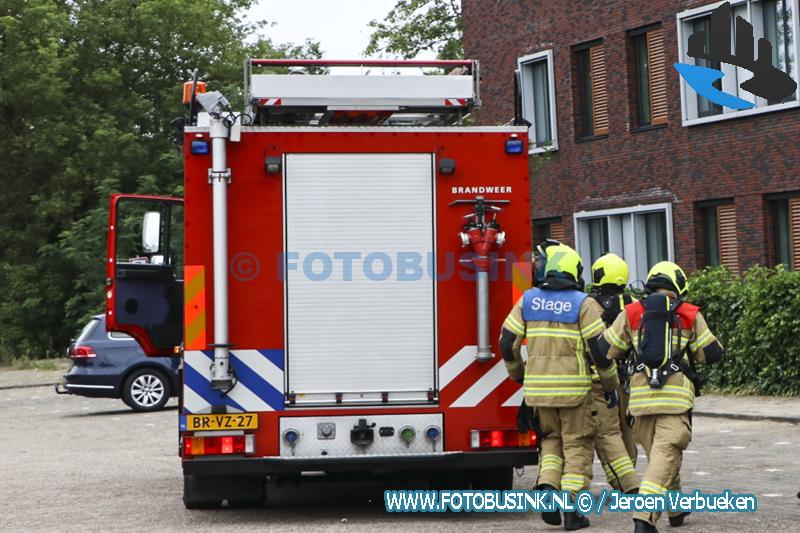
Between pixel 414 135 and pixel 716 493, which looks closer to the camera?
pixel 414 135

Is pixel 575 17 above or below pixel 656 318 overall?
above

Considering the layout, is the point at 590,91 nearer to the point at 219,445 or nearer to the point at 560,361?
the point at 560,361

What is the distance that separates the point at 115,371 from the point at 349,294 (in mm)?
13302

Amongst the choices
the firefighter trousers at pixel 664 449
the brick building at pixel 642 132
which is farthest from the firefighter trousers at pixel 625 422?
the brick building at pixel 642 132

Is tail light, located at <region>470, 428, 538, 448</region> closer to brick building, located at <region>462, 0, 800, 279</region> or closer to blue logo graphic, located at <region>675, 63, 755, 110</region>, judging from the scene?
brick building, located at <region>462, 0, 800, 279</region>

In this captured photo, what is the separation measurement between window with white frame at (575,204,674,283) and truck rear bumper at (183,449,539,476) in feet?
58.5

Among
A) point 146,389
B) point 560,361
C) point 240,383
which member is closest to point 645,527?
point 560,361

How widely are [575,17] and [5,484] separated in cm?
1873

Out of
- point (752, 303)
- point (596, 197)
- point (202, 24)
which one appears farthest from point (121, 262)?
point (202, 24)

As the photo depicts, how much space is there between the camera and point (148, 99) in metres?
50.9

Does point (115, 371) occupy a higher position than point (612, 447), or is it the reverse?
point (115, 371)

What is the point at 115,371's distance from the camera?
908 inches

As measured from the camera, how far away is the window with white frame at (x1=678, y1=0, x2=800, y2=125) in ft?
80.5

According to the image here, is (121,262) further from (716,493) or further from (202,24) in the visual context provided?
(202,24)
